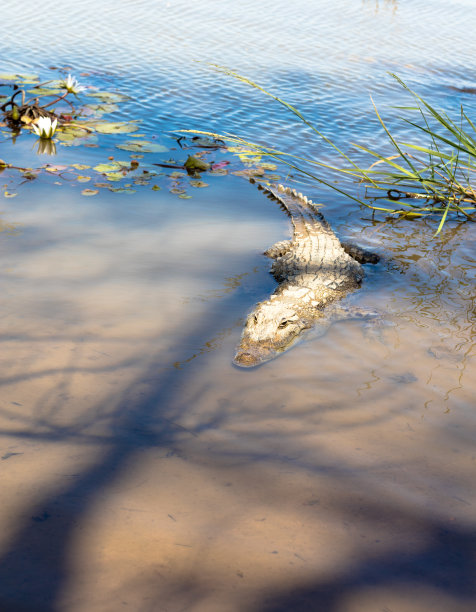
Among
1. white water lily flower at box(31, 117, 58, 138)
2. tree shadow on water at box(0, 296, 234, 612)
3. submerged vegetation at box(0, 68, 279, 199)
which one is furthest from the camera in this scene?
white water lily flower at box(31, 117, 58, 138)

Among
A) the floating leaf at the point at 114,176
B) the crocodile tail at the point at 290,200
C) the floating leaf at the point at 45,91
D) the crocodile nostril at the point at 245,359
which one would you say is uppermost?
the floating leaf at the point at 45,91

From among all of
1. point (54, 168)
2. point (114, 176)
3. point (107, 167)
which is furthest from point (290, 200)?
point (54, 168)

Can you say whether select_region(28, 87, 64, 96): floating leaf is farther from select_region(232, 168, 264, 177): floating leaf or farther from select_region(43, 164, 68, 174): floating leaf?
select_region(232, 168, 264, 177): floating leaf

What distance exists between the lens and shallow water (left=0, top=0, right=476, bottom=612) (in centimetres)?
175

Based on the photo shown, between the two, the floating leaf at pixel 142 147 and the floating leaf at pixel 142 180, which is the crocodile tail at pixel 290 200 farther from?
the floating leaf at pixel 142 147

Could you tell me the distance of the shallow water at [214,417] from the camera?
69.1 inches

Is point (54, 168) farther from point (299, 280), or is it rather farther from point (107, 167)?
point (299, 280)

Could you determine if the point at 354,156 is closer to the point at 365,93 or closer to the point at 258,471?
the point at 365,93

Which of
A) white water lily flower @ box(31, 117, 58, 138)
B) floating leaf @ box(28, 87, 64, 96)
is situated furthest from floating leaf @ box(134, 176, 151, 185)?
floating leaf @ box(28, 87, 64, 96)

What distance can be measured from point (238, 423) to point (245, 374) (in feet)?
1.42

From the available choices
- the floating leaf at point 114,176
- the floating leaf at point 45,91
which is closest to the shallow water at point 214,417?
the floating leaf at point 114,176

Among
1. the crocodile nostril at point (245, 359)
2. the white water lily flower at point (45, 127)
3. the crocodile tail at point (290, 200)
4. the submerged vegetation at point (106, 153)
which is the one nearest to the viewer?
the crocodile nostril at point (245, 359)

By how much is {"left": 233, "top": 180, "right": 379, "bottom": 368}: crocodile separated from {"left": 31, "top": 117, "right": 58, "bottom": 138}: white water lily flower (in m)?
2.57

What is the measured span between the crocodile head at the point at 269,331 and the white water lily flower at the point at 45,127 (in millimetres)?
3600
